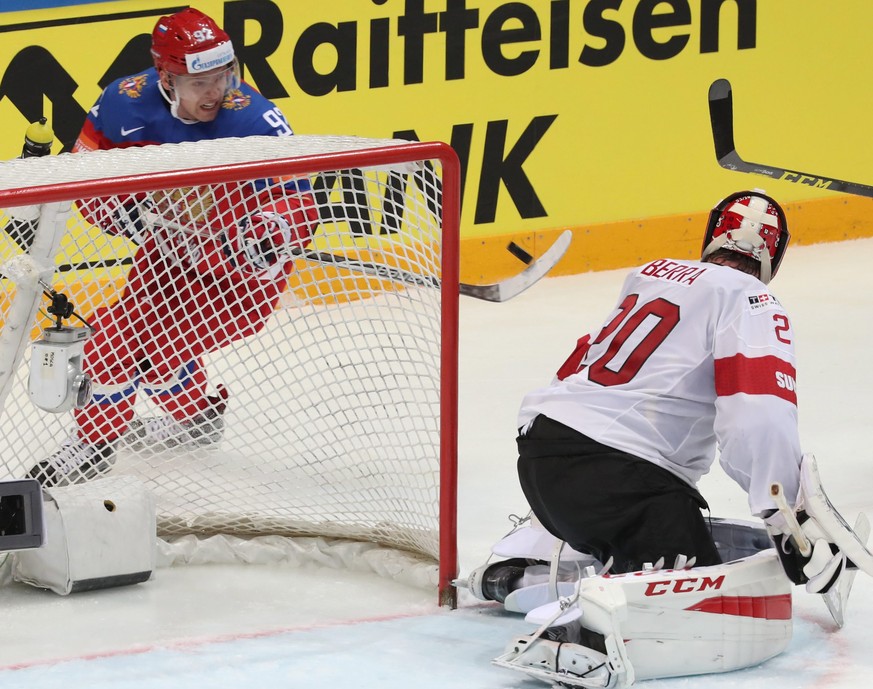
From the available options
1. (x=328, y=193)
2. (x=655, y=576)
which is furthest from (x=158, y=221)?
(x=655, y=576)

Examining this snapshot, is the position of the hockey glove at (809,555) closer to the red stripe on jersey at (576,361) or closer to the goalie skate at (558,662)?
the goalie skate at (558,662)

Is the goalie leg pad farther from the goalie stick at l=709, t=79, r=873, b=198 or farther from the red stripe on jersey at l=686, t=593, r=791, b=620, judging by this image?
the goalie stick at l=709, t=79, r=873, b=198

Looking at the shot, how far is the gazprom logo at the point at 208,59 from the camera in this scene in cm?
401

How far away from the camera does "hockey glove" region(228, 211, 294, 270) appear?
→ 141 inches

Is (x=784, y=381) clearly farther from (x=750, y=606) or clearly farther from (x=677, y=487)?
(x=750, y=606)

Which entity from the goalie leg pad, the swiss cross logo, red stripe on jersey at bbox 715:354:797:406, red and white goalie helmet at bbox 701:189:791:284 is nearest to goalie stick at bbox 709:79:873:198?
red and white goalie helmet at bbox 701:189:791:284

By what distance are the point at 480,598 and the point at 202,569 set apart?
0.59 meters

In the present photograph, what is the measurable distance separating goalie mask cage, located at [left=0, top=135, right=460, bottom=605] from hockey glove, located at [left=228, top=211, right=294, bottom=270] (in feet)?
0.11

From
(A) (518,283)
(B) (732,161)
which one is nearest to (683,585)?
(A) (518,283)

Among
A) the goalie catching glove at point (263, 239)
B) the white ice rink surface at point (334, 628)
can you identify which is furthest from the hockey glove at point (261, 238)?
the white ice rink surface at point (334, 628)

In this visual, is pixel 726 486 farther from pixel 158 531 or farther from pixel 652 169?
pixel 652 169

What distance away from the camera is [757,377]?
9.31 ft

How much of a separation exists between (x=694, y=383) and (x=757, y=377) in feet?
0.52

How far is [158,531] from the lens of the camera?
362 cm
